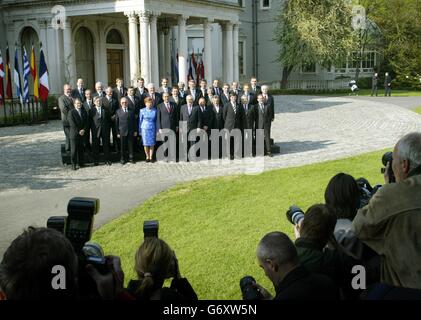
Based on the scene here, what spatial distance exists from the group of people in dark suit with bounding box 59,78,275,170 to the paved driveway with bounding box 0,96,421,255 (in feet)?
2.61

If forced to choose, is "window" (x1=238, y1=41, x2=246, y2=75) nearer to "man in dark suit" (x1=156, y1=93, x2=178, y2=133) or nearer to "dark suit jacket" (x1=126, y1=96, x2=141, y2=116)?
"dark suit jacket" (x1=126, y1=96, x2=141, y2=116)

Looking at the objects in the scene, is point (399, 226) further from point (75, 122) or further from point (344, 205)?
point (75, 122)

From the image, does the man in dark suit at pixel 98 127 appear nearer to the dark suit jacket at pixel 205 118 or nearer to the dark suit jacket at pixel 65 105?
the dark suit jacket at pixel 65 105

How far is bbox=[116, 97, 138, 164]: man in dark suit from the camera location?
15391 millimetres

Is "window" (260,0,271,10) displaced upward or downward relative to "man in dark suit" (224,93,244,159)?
upward

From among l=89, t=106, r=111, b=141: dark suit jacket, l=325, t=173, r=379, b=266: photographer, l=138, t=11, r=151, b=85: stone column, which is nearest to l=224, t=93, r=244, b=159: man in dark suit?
l=89, t=106, r=111, b=141: dark suit jacket

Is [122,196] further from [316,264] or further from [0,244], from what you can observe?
[316,264]

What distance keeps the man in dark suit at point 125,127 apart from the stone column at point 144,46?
13.7 m

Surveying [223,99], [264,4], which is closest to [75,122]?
[223,99]

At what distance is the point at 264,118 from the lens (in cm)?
1650

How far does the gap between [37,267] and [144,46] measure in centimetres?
2782

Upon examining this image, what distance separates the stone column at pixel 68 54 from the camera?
31.2 meters

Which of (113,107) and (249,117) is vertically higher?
(113,107)

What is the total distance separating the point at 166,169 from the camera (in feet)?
48.0
